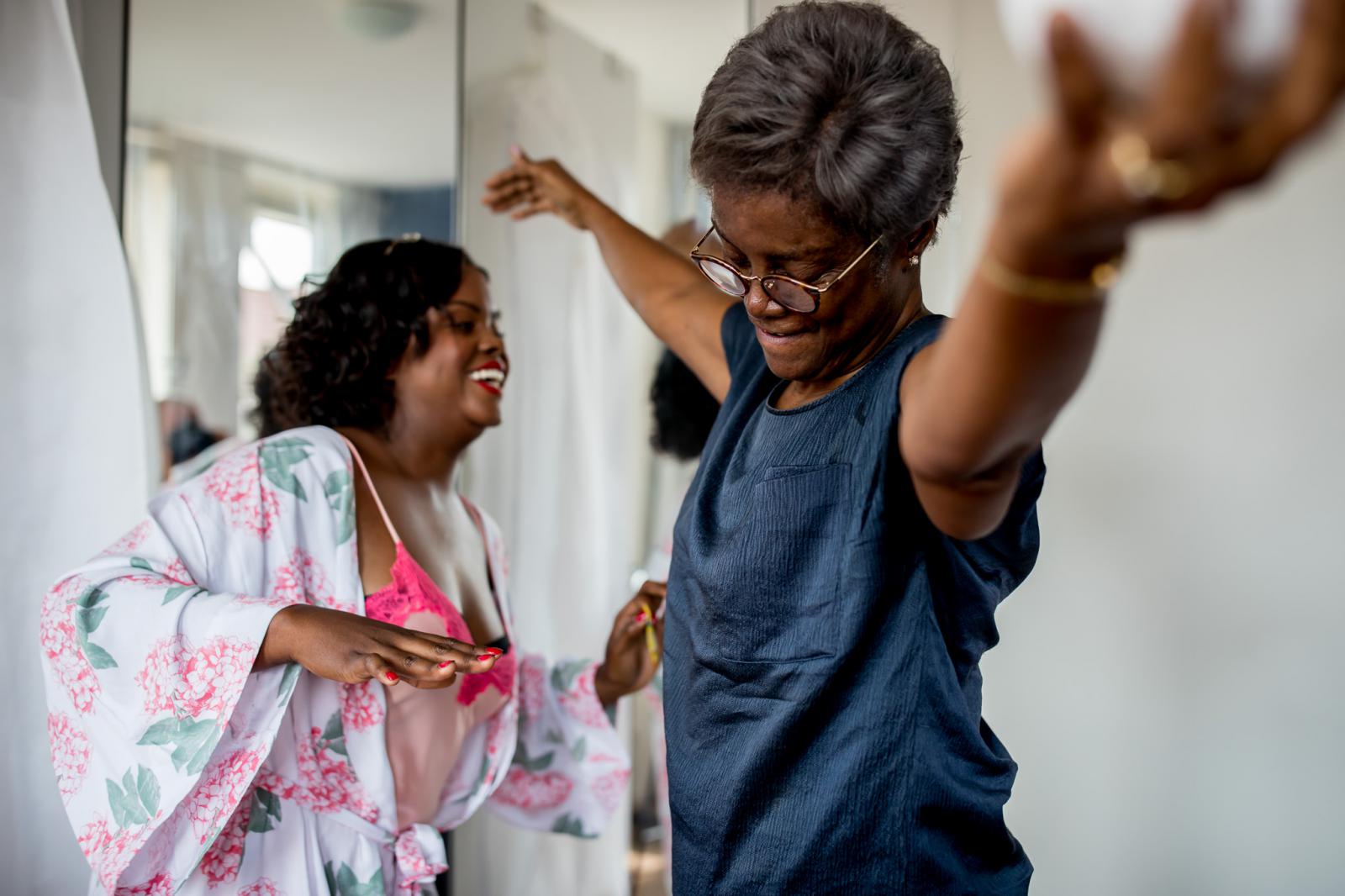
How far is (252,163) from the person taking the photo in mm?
2018

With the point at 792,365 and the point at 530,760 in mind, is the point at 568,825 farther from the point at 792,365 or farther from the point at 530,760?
the point at 792,365

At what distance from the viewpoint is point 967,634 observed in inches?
35.3

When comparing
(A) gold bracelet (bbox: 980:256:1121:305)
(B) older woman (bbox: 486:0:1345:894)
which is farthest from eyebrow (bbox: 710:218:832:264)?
(A) gold bracelet (bbox: 980:256:1121:305)

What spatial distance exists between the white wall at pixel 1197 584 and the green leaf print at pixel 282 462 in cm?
115

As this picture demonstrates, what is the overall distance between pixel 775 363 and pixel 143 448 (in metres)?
0.99

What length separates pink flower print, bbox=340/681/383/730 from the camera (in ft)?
4.41

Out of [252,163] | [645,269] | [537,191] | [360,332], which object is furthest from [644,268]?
[252,163]

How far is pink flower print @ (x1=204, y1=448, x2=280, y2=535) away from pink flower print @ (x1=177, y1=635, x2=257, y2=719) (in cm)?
19

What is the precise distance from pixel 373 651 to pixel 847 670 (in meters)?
0.48

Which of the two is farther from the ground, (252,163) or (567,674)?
(252,163)

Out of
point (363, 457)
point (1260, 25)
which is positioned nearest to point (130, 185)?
point (363, 457)

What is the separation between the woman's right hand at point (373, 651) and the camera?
3.47 ft

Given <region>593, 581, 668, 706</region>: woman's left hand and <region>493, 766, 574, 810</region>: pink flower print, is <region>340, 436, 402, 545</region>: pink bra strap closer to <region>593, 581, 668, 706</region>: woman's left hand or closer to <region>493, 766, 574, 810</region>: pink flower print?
<region>593, 581, 668, 706</region>: woman's left hand

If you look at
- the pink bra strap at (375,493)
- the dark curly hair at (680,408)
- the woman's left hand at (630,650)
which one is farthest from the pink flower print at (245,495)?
the dark curly hair at (680,408)
